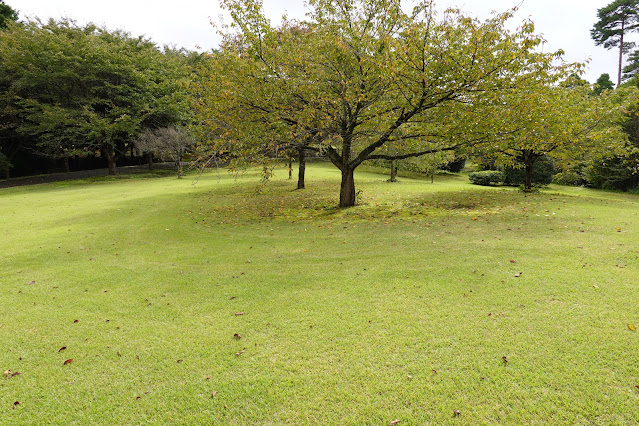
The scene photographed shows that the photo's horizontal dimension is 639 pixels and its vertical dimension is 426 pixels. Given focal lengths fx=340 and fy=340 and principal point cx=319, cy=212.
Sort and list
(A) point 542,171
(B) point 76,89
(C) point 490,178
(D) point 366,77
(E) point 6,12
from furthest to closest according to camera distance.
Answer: (E) point 6,12
(B) point 76,89
(C) point 490,178
(A) point 542,171
(D) point 366,77

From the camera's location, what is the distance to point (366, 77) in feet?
31.3

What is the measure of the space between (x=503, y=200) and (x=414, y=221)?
19.5ft

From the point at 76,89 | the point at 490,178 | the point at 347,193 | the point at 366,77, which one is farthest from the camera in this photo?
the point at 76,89

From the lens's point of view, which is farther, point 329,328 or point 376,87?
point 376,87

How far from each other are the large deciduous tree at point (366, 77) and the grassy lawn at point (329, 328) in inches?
Answer: 140

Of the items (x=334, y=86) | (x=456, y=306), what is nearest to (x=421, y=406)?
(x=456, y=306)

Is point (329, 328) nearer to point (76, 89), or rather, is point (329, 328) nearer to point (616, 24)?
point (76, 89)

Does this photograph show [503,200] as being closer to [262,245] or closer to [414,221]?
[414,221]

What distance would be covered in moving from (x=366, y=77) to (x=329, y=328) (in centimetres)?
771

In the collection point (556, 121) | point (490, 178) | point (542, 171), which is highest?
point (556, 121)

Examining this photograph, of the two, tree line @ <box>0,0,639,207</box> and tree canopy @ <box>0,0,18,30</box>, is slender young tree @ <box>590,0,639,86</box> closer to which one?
tree line @ <box>0,0,639,207</box>

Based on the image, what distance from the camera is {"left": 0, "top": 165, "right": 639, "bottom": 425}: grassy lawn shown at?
2.82 meters

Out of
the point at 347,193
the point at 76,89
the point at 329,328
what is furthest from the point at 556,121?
the point at 76,89

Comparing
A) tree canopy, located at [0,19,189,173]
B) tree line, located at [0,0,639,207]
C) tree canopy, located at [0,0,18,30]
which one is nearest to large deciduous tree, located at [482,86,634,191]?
tree line, located at [0,0,639,207]
